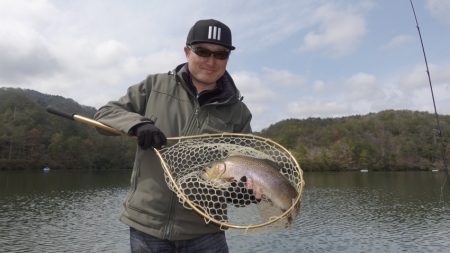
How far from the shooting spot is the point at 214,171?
11.8 feet

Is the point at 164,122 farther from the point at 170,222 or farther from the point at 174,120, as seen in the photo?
the point at 170,222

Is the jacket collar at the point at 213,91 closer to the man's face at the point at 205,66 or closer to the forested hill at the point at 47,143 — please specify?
the man's face at the point at 205,66

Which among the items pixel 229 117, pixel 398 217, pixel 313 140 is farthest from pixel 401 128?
pixel 229 117

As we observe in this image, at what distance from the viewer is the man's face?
342cm

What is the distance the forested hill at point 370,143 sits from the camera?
127438mm

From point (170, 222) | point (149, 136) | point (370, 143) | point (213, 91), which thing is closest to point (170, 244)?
point (170, 222)

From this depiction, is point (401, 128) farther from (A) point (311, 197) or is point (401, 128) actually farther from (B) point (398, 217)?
(B) point (398, 217)

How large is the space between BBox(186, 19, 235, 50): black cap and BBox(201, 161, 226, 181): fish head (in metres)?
1.07

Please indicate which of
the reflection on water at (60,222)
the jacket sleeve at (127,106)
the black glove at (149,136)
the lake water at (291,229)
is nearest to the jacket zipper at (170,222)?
the black glove at (149,136)

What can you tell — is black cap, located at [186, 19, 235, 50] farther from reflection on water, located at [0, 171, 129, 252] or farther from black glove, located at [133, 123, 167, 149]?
reflection on water, located at [0, 171, 129, 252]

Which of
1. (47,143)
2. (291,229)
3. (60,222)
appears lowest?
(60,222)

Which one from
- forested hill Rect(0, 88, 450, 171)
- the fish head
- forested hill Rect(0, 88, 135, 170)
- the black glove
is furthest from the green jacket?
forested hill Rect(0, 88, 135, 170)

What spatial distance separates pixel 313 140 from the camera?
145 meters

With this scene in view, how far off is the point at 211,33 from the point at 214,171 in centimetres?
124
